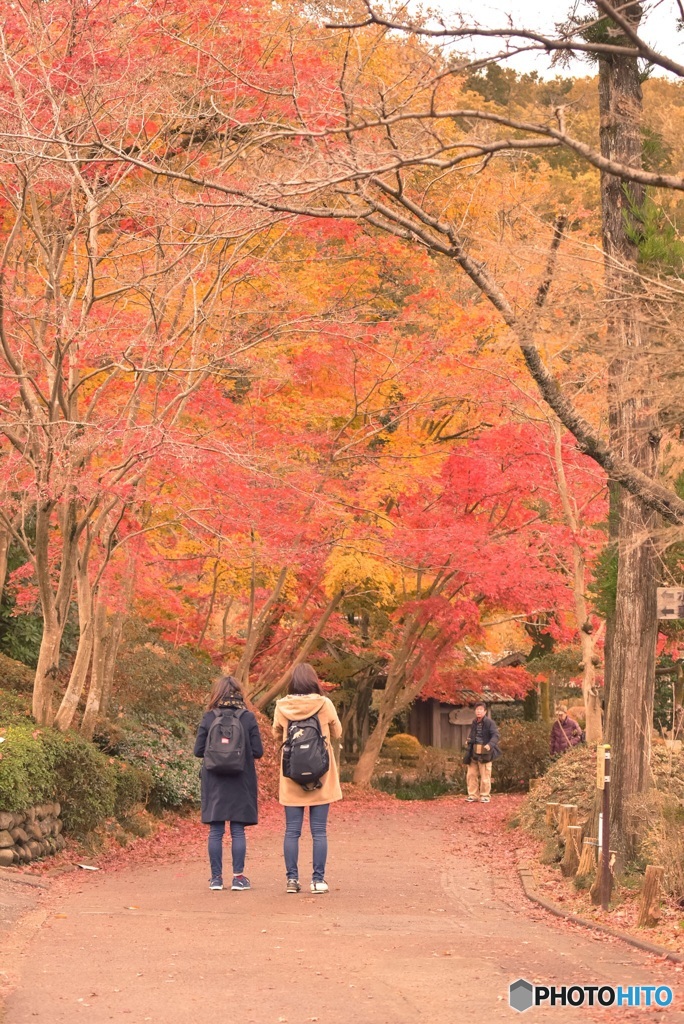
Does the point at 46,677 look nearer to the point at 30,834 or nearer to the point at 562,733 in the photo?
the point at 30,834

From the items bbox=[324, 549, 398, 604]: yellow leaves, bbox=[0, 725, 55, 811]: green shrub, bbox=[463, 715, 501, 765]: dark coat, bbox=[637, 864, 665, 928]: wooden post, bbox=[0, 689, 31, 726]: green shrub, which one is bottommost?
bbox=[463, 715, 501, 765]: dark coat

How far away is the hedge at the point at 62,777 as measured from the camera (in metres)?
10.6

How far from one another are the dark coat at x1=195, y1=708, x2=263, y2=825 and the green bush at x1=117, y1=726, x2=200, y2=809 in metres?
6.21

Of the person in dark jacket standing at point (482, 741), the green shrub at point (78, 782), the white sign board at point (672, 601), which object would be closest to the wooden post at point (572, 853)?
the white sign board at point (672, 601)

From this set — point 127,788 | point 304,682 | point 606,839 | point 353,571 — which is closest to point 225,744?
point 304,682

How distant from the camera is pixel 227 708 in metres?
9.50

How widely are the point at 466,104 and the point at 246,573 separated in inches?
455

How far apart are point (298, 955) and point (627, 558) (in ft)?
15.4

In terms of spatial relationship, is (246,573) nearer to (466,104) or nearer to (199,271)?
(199,271)

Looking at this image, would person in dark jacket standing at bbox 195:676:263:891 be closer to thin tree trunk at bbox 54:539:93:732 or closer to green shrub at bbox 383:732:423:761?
thin tree trunk at bbox 54:539:93:732

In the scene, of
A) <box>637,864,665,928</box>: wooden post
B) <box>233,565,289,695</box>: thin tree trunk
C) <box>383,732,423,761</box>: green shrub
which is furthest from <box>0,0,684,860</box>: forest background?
<box>383,732,423,761</box>: green shrub

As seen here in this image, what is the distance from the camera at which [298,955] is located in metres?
6.84

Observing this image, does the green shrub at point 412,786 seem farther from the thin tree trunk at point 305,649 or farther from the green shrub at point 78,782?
the green shrub at point 78,782

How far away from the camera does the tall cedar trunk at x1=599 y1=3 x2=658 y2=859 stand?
9891mm
